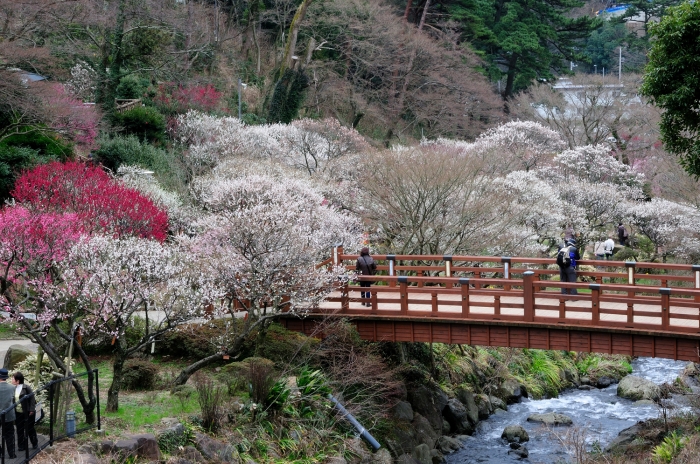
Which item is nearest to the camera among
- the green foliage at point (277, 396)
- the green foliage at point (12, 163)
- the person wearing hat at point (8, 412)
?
the person wearing hat at point (8, 412)

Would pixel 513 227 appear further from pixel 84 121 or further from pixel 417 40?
pixel 417 40

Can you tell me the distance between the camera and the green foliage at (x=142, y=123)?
125 ft

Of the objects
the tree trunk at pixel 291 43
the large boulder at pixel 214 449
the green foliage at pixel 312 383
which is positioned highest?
the tree trunk at pixel 291 43

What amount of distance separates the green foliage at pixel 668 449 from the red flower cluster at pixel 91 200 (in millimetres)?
13789

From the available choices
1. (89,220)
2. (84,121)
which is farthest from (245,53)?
(89,220)

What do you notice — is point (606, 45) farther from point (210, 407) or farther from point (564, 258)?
point (210, 407)

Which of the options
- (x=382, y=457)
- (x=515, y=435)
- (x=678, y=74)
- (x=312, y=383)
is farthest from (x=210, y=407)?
(x=678, y=74)

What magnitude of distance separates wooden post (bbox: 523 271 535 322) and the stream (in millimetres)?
3410

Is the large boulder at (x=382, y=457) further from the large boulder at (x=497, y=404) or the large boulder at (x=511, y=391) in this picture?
the large boulder at (x=511, y=391)

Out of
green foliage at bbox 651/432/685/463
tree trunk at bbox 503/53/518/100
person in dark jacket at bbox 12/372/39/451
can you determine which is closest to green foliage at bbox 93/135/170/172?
person in dark jacket at bbox 12/372/39/451

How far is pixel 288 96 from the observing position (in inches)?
1795

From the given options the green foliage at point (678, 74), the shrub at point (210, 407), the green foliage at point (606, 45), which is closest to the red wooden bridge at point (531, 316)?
the green foliage at point (678, 74)

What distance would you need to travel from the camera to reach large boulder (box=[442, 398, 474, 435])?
81.1 feet

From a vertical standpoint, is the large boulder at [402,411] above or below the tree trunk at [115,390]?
below
